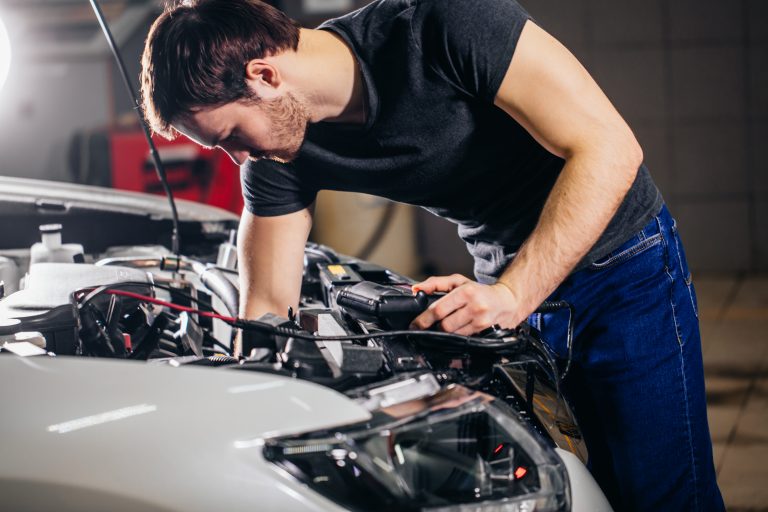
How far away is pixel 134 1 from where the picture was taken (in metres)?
6.04

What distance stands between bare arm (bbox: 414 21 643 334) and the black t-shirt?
4 cm

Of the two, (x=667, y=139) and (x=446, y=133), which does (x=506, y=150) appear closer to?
(x=446, y=133)

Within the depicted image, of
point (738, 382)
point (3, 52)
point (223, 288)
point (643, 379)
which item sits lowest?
point (738, 382)

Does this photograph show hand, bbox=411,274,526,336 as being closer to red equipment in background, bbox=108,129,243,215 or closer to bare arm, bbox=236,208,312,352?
bare arm, bbox=236,208,312,352

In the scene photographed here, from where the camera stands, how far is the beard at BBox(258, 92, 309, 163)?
1.56m

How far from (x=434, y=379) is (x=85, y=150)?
5179 mm

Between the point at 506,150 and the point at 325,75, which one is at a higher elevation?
the point at 325,75

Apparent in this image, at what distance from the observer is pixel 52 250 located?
2020 millimetres

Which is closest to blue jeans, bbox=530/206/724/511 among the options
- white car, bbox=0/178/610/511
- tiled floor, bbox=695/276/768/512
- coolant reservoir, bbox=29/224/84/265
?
white car, bbox=0/178/610/511

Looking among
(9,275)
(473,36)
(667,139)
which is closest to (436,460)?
(473,36)

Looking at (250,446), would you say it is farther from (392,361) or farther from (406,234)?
(406,234)

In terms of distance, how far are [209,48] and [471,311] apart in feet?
2.07

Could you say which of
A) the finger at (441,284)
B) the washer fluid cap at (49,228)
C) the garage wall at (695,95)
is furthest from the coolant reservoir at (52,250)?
the garage wall at (695,95)

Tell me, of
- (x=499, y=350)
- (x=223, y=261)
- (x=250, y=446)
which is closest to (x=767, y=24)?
(x=223, y=261)
